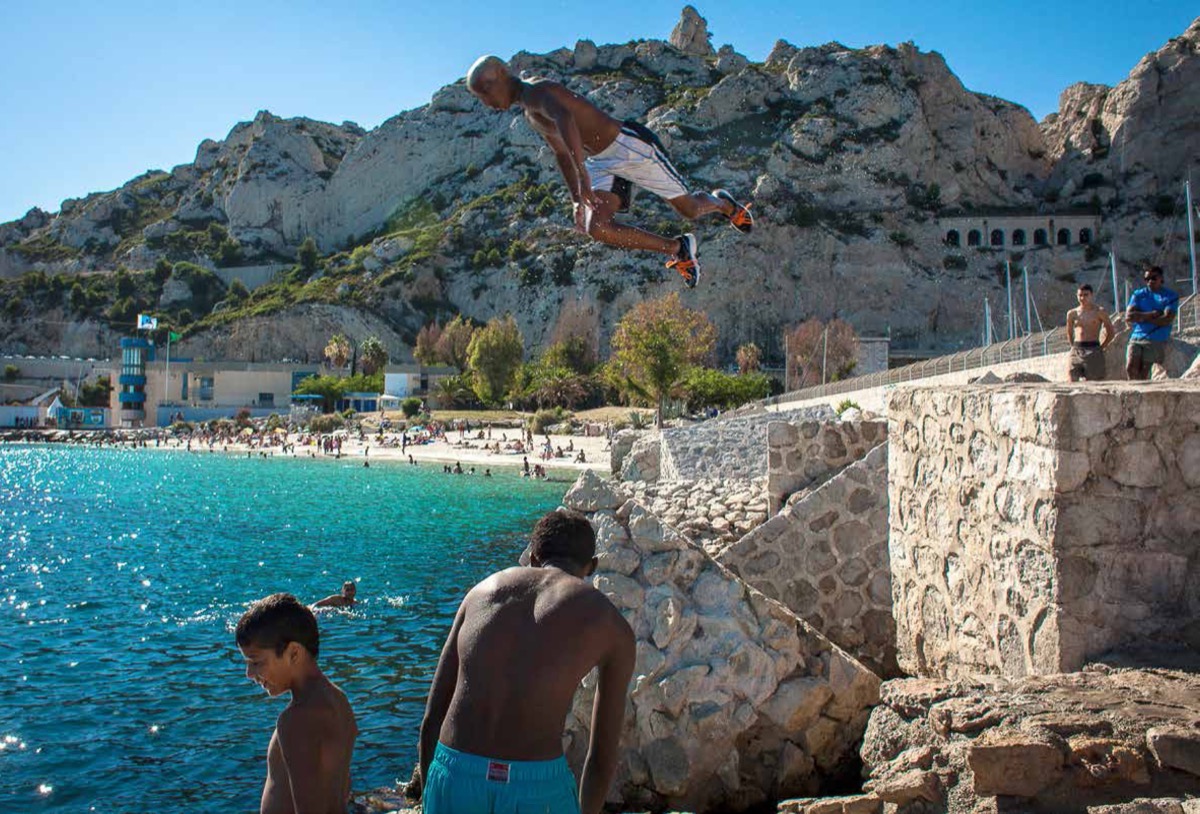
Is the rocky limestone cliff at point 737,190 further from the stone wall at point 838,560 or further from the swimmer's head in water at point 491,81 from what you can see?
the swimmer's head in water at point 491,81

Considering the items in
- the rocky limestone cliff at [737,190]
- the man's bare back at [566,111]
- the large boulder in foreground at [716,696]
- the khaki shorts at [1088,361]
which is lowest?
the large boulder in foreground at [716,696]

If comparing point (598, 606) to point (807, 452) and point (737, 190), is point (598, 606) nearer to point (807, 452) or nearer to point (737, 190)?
point (807, 452)

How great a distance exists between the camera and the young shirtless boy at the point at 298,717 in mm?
3023

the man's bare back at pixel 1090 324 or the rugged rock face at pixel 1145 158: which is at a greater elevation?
the rugged rock face at pixel 1145 158

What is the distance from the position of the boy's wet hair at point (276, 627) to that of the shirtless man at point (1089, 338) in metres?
8.60

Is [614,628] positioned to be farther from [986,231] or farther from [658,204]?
[986,231]

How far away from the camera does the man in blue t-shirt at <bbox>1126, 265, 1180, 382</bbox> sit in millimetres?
8523

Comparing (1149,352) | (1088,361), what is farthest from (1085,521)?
(1088,361)

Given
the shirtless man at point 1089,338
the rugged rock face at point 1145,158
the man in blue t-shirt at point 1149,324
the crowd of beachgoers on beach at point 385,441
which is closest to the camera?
the man in blue t-shirt at point 1149,324

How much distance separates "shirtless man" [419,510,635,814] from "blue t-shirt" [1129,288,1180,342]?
8.00 meters

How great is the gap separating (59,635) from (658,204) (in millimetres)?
94945

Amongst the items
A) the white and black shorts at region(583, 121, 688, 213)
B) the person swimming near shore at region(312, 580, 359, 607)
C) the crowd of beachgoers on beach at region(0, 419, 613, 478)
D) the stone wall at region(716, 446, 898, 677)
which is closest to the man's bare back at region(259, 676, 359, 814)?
the white and black shorts at region(583, 121, 688, 213)

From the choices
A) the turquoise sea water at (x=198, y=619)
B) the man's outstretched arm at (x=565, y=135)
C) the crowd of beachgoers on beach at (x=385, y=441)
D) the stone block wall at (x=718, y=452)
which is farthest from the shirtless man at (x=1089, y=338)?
the crowd of beachgoers on beach at (x=385, y=441)

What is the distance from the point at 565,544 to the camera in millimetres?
3068
